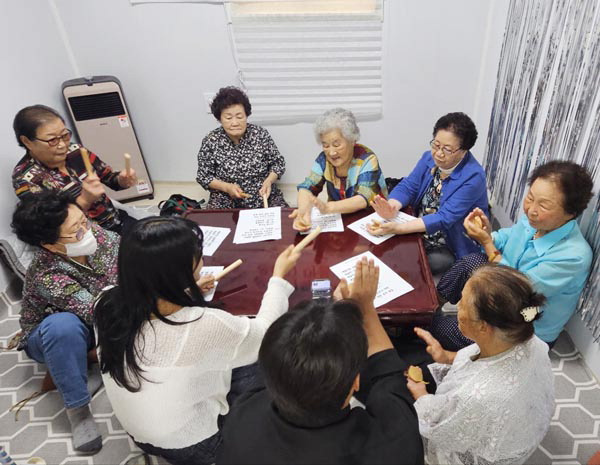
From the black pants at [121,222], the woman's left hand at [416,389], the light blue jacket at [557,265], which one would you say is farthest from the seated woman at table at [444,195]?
the black pants at [121,222]

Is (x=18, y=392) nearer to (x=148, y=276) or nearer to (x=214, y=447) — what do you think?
(x=214, y=447)

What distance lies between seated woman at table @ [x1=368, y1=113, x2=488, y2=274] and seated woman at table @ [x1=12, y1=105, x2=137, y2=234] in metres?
1.53

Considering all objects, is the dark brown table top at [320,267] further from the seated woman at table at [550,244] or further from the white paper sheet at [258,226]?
the seated woman at table at [550,244]

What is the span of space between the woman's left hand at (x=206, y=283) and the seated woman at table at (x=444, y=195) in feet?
2.35

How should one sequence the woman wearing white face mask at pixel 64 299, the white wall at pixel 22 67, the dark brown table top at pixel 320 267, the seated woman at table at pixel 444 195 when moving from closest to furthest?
the dark brown table top at pixel 320 267 < the woman wearing white face mask at pixel 64 299 < the seated woman at table at pixel 444 195 < the white wall at pixel 22 67

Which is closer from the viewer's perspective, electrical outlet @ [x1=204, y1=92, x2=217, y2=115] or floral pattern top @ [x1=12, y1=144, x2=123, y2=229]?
floral pattern top @ [x1=12, y1=144, x2=123, y2=229]

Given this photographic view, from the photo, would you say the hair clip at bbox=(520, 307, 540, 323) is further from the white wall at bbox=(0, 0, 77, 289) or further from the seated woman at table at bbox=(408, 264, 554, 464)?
the white wall at bbox=(0, 0, 77, 289)

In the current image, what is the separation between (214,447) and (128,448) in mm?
591

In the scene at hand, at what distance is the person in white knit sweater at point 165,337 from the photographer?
113 cm

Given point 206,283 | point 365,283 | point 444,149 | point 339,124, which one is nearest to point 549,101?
point 444,149

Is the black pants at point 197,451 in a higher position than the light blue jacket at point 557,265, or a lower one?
lower

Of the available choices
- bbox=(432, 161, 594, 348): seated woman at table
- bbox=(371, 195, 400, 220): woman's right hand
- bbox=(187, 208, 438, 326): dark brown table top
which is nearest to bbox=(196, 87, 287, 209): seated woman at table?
bbox=(187, 208, 438, 326): dark brown table top

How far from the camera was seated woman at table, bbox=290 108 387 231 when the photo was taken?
2.01 meters

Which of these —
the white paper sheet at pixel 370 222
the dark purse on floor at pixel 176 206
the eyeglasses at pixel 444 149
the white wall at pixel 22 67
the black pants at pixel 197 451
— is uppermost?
the white wall at pixel 22 67
